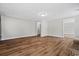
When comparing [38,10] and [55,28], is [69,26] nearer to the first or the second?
[55,28]

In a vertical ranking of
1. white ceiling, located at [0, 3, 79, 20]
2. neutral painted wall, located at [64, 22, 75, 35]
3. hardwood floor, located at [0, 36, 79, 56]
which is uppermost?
white ceiling, located at [0, 3, 79, 20]

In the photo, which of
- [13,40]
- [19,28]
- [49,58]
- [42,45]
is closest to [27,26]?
[19,28]

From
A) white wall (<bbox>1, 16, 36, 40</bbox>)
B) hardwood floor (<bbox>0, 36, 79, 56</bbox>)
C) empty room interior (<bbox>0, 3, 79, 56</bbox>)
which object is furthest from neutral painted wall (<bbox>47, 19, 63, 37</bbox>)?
white wall (<bbox>1, 16, 36, 40</bbox>)

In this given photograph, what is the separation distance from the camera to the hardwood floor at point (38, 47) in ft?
5.59

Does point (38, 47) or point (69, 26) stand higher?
point (69, 26)

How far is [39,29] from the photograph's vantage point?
1812mm

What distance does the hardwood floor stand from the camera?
170cm

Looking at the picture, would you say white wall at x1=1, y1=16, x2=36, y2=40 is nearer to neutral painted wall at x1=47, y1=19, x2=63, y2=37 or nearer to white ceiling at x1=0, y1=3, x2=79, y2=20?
white ceiling at x1=0, y1=3, x2=79, y2=20

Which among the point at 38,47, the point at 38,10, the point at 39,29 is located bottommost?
the point at 38,47

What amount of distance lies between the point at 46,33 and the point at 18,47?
0.67 meters

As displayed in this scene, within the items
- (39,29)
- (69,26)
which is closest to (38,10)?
(39,29)

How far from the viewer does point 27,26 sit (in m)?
1.79

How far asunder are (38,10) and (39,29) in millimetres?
411

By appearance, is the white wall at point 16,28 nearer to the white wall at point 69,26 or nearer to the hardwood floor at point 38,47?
the hardwood floor at point 38,47
